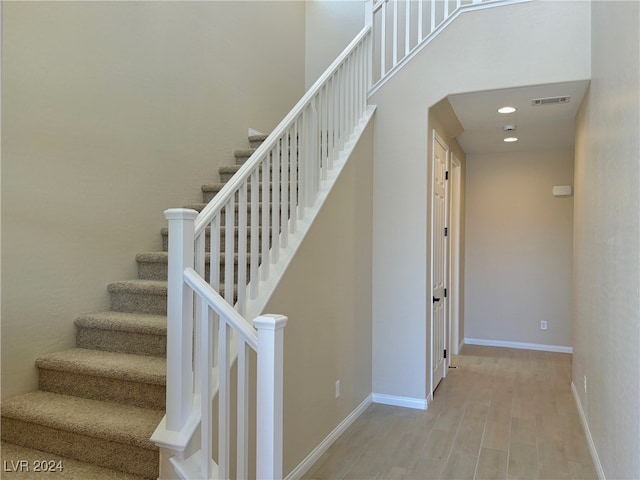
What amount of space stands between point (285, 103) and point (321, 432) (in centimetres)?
354

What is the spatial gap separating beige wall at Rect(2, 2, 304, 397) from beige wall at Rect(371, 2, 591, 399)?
146 cm

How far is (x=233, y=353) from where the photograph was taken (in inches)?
80.9

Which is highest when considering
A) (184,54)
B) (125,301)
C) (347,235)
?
(184,54)

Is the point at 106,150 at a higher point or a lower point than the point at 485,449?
higher

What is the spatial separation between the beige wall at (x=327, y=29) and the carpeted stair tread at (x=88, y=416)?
14.4 feet

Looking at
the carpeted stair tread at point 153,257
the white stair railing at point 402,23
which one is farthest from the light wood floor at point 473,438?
the white stair railing at point 402,23

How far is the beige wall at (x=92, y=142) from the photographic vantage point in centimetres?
231

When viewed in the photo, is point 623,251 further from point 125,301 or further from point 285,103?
point 285,103

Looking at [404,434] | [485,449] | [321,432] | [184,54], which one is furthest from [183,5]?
[485,449]

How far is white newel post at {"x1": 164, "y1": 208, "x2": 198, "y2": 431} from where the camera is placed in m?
1.86

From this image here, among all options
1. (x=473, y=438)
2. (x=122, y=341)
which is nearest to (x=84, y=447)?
(x=122, y=341)

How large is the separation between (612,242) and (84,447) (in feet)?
9.09

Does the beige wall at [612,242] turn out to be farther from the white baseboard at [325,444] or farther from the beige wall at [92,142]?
the beige wall at [92,142]

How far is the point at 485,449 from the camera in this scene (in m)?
2.99
